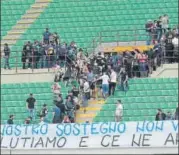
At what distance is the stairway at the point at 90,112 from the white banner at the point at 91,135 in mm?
2080

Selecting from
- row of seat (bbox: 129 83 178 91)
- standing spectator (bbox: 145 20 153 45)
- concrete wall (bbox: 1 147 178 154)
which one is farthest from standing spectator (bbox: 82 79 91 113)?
standing spectator (bbox: 145 20 153 45)

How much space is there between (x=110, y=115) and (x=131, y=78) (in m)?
1.40

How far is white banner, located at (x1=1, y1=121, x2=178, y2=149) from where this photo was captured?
20.0m

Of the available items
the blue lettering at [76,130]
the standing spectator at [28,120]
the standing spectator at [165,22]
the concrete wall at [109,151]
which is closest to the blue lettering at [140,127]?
the concrete wall at [109,151]

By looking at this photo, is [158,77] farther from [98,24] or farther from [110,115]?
[98,24]

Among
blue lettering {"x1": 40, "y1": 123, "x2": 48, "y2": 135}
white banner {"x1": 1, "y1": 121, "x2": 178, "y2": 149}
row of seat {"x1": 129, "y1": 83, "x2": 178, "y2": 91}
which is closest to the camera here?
white banner {"x1": 1, "y1": 121, "x2": 178, "y2": 149}

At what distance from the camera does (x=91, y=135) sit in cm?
2053

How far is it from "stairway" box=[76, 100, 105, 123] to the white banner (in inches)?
81.9

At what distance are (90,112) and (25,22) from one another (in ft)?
23.1

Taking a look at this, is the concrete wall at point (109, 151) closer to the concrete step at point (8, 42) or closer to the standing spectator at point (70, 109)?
the standing spectator at point (70, 109)

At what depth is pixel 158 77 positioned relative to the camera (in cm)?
2361

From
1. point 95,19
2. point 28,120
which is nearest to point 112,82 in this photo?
point 28,120

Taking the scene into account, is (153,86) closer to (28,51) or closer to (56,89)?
(56,89)

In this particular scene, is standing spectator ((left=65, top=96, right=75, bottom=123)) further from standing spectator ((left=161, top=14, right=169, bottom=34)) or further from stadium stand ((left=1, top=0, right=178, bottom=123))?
standing spectator ((left=161, top=14, right=169, bottom=34))
